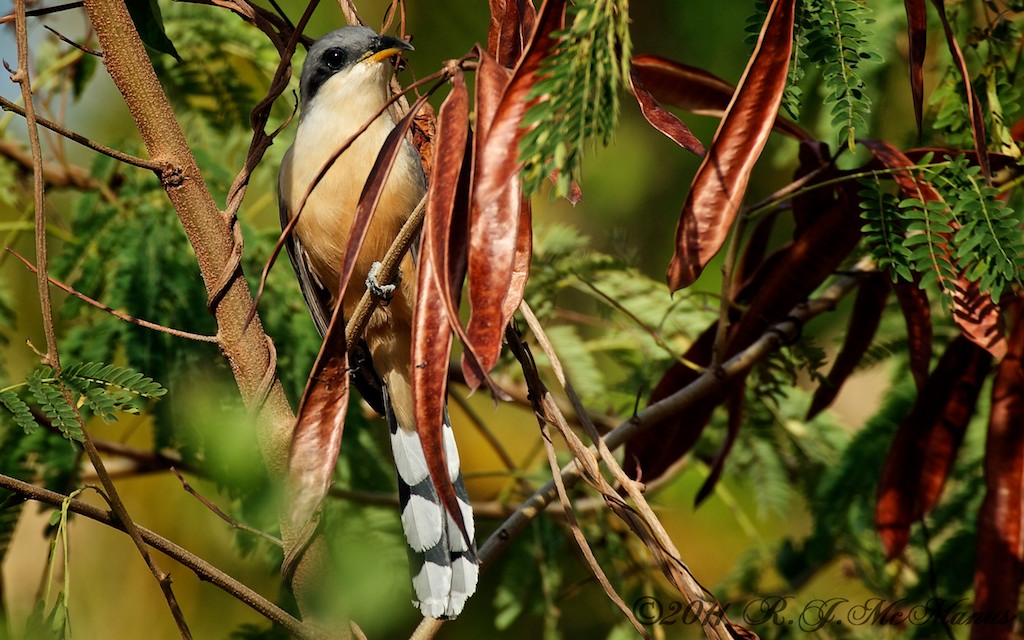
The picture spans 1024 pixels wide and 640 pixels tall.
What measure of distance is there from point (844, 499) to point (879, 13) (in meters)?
1.70

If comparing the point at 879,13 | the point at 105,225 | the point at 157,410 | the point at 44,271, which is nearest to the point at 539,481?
the point at 157,410

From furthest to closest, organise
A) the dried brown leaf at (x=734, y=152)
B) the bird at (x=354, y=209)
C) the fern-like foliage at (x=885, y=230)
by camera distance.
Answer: the bird at (x=354, y=209)
the fern-like foliage at (x=885, y=230)
the dried brown leaf at (x=734, y=152)

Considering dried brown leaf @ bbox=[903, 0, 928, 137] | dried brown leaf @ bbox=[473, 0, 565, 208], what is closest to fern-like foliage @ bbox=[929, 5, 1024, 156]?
dried brown leaf @ bbox=[903, 0, 928, 137]

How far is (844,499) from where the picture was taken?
3297 mm

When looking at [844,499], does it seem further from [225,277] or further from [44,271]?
[44,271]

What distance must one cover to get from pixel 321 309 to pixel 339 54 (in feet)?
2.99

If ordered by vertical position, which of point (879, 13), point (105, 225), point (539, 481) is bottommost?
point (539, 481)

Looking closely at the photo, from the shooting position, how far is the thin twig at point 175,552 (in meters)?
1.64

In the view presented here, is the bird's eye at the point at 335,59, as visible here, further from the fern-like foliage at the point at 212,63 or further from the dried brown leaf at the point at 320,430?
the dried brown leaf at the point at 320,430

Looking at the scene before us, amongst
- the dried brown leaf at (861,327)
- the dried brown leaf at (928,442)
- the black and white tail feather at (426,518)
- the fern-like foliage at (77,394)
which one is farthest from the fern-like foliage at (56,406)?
the dried brown leaf at (928,442)

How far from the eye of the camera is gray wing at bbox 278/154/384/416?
3.19 m

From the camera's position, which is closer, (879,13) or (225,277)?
(225,277)

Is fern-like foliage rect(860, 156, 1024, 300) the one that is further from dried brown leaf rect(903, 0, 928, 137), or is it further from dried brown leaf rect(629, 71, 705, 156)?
dried brown leaf rect(629, 71, 705, 156)

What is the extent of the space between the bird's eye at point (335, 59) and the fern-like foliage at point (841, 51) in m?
1.96
